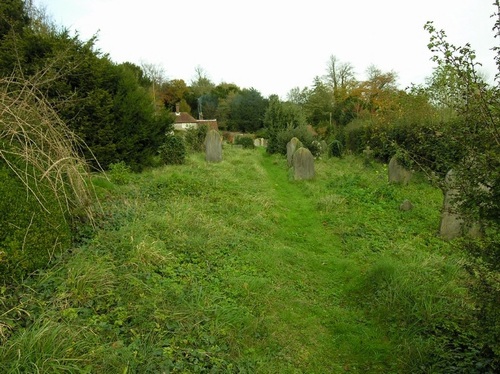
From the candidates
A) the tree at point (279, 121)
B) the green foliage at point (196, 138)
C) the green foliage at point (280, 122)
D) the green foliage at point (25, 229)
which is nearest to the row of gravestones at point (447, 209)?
the green foliage at point (25, 229)

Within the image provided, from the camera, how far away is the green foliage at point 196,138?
60.0 ft

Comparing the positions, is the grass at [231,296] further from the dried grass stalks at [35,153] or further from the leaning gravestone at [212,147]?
the leaning gravestone at [212,147]

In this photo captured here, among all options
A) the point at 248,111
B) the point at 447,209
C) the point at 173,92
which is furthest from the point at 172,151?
the point at 173,92

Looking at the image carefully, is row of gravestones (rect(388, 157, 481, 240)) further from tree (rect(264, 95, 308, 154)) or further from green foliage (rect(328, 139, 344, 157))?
tree (rect(264, 95, 308, 154))

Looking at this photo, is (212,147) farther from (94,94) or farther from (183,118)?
(183,118)

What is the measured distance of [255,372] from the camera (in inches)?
114

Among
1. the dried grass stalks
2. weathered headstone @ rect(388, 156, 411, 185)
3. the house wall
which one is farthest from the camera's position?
the house wall

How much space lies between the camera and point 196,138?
18.5m

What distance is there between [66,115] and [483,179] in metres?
10.4

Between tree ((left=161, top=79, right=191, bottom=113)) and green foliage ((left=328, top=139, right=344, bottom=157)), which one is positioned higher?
tree ((left=161, top=79, right=191, bottom=113))

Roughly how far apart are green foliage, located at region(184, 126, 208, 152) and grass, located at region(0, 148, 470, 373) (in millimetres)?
11121

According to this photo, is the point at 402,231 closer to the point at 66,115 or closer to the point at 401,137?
the point at 401,137

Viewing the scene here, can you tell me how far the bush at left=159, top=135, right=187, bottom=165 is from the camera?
12.7 meters

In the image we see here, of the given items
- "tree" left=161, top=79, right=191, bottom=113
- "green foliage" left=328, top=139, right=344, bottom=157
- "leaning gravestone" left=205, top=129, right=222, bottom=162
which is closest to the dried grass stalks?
"leaning gravestone" left=205, top=129, right=222, bottom=162
